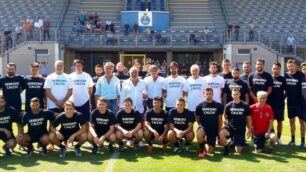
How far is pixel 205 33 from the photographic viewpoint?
93.7 ft

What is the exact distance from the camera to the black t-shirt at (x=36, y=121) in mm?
8594

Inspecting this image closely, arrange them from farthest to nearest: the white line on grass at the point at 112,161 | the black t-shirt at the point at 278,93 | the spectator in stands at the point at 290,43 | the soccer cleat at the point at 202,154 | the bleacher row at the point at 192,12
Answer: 1. the bleacher row at the point at 192,12
2. the spectator in stands at the point at 290,43
3. the black t-shirt at the point at 278,93
4. the soccer cleat at the point at 202,154
5. the white line on grass at the point at 112,161

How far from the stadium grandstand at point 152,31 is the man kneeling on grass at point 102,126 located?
18.8 metres

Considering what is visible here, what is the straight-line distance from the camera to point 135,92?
9414 mm

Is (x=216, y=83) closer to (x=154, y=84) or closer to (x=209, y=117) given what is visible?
(x=209, y=117)

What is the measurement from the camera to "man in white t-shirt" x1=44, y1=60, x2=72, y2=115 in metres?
9.15

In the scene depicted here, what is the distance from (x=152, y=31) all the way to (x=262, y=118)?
2048 centimetres

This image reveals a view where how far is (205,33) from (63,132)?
828 inches

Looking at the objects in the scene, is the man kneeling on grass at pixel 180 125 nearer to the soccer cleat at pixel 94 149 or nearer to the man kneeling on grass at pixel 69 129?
the soccer cleat at pixel 94 149

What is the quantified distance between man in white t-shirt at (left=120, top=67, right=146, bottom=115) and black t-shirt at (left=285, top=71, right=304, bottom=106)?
3.02m

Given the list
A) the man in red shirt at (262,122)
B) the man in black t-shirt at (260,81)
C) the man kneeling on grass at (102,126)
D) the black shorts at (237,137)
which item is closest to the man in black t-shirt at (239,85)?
the man in black t-shirt at (260,81)

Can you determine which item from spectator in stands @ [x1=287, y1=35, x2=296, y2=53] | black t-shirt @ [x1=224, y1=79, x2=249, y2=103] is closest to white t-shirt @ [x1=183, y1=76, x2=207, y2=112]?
black t-shirt @ [x1=224, y1=79, x2=249, y2=103]

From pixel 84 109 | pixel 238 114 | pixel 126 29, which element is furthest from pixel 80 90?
pixel 126 29

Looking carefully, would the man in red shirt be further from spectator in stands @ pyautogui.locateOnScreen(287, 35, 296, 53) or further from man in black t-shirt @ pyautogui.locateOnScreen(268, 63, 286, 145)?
spectator in stands @ pyautogui.locateOnScreen(287, 35, 296, 53)
